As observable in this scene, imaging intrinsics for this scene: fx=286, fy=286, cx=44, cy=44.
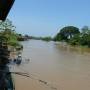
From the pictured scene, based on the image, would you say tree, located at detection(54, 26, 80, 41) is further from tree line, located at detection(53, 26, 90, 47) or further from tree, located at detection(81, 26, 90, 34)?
tree, located at detection(81, 26, 90, 34)

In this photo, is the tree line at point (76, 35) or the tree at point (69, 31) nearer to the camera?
the tree line at point (76, 35)

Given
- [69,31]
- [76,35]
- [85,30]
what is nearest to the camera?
[85,30]

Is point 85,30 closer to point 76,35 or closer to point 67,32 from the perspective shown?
point 76,35

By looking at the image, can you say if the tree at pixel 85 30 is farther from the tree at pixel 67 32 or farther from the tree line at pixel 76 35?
the tree at pixel 67 32

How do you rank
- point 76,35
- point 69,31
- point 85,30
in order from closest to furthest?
point 85,30 < point 76,35 < point 69,31

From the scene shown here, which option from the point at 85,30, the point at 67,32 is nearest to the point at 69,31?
the point at 67,32

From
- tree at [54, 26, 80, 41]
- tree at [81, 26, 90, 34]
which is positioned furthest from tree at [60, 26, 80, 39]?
tree at [81, 26, 90, 34]

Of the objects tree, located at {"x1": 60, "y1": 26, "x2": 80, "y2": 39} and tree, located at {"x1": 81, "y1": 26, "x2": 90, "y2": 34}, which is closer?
tree, located at {"x1": 81, "y1": 26, "x2": 90, "y2": 34}

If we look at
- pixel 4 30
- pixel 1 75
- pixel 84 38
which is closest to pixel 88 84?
pixel 1 75

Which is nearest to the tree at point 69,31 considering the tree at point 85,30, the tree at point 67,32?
the tree at point 67,32

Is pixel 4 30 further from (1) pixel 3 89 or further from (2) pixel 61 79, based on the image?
(1) pixel 3 89

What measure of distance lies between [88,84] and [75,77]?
1360mm

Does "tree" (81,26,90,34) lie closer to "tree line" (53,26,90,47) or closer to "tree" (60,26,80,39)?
"tree line" (53,26,90,47)

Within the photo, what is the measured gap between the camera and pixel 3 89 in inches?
175
